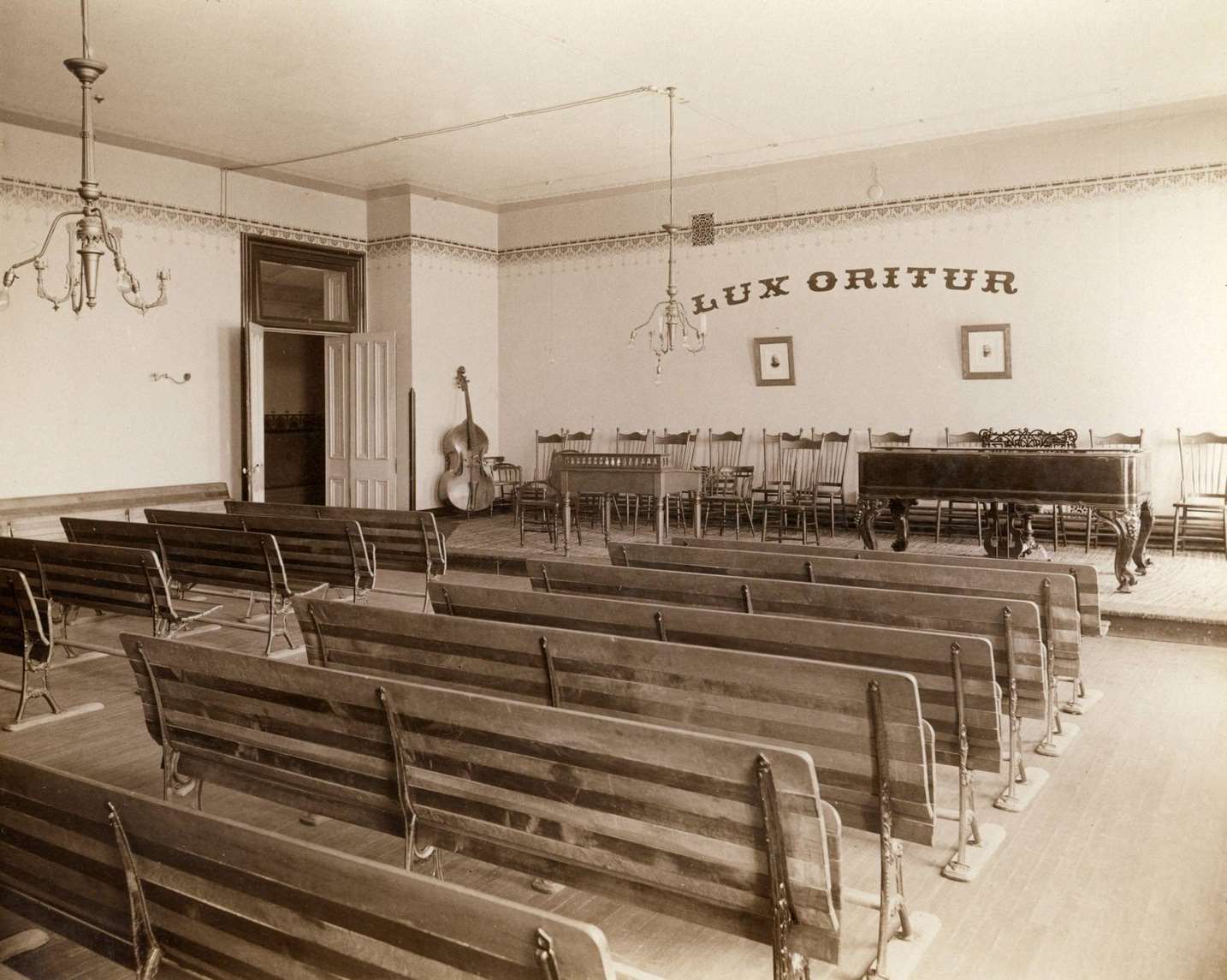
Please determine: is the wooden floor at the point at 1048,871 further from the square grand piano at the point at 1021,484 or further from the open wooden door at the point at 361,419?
the open wooden door at the point at 361,419

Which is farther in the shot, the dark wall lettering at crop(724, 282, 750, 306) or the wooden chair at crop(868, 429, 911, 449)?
the dark wall lettering at crop(724, 282, 750, 306)

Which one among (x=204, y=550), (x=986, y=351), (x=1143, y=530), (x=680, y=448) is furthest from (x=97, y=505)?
(x=1143, y=530)

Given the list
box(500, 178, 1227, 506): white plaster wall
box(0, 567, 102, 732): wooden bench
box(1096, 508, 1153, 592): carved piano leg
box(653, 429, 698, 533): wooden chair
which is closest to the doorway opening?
box(500, 178, 1227, 506): white plaster wall

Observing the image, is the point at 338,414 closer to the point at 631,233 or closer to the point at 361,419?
the point at 361,419

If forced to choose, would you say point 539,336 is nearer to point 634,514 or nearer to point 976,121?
point 634,514

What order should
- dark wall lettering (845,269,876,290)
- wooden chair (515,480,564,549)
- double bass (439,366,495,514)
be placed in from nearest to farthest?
wooden chair (515,480,564,549) < dark wall lettering (845,269,876,290) < double bass (439,366,495,514)

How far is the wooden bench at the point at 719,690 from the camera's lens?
222cm

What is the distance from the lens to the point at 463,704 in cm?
210

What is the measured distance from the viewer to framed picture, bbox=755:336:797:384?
33.0 ft

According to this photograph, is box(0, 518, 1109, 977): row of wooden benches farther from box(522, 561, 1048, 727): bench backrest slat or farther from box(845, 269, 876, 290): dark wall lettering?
box(845, 269, 876, 290): dark wall lettering

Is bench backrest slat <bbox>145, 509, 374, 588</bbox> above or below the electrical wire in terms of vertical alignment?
below

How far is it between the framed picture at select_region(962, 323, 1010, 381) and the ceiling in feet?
5.89

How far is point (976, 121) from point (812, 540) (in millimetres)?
3972

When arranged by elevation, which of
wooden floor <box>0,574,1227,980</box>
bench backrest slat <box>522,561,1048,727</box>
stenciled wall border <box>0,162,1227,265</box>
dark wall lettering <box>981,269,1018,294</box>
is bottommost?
wooden floor <box>0,574,1227,980</box>
